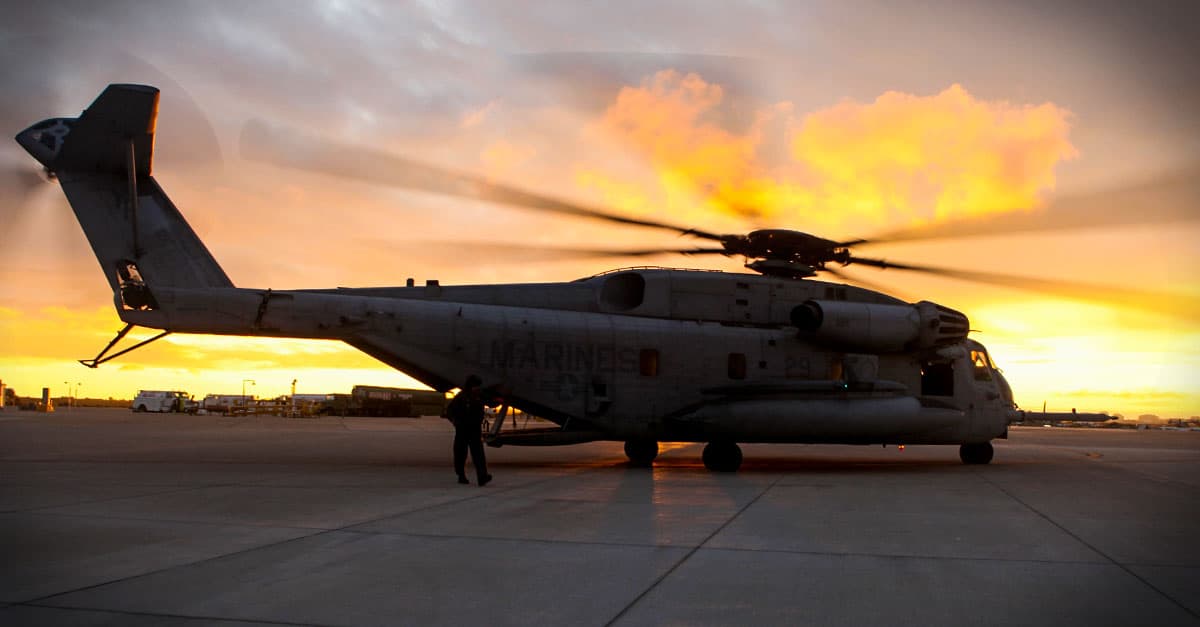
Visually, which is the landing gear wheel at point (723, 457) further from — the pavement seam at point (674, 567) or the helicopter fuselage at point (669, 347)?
the pavement seam at point (674, 567)

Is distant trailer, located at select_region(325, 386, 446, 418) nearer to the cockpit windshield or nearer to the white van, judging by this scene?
the white van

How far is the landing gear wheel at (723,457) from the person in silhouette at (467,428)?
5052 millimetres

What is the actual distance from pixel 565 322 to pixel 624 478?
143 inches

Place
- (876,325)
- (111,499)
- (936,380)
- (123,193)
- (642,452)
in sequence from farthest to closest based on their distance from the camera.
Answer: (936,380), (876,325), (642,452), (123,193), (111,499)

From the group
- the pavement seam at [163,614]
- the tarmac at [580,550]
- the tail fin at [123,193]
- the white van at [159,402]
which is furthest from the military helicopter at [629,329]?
the white van at [159,402]

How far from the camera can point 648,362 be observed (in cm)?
1595

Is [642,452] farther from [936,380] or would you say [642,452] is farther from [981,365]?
[981,365]

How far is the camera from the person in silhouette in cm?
1183

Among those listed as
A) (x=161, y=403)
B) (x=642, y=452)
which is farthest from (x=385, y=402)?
(x=642, y=452)

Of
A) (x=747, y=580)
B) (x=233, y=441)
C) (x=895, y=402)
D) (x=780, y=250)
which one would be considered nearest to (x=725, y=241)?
(x=780, y=250)

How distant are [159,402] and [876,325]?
208 feet

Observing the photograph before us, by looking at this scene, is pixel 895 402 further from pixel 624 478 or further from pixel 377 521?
pixel 377 521

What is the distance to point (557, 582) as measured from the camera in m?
5.54

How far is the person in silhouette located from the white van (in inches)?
2405
